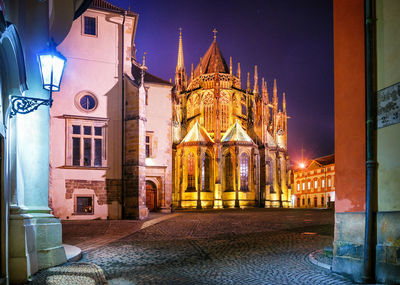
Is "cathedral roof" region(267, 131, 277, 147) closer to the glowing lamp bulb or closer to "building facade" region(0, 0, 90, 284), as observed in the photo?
"building facade" region(0, 0, 90, 284)

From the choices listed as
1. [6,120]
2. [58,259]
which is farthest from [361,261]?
[6,120]

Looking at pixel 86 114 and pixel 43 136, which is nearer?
pixel 43 136

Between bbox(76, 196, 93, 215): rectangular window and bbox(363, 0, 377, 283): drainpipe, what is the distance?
1736 centimetres

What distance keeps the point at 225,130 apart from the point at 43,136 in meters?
41.0

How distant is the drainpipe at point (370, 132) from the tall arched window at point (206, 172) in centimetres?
3517

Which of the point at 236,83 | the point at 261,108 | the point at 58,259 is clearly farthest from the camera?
the point at 236,83

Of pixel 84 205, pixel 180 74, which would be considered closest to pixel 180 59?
pixel 180 74

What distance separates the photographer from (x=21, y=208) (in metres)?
6.97

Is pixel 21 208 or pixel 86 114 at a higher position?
pixel 86 114

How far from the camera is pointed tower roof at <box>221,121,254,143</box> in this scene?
4325 cm

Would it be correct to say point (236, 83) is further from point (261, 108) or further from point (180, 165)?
point (180, 165)

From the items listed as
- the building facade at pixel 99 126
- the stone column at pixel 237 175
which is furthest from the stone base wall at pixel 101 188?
the stone column at pixel 237 175

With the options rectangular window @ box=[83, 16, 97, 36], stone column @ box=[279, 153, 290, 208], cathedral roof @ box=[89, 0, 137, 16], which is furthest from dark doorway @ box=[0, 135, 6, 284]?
stone column @ box=[279, 153, 290, 208]

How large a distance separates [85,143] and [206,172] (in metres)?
22.4
